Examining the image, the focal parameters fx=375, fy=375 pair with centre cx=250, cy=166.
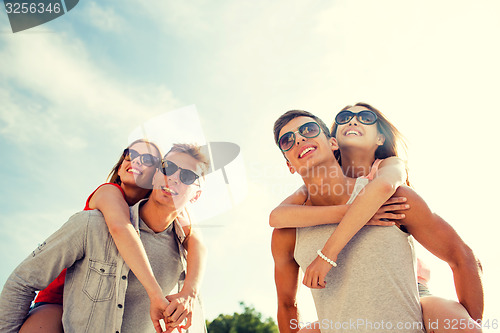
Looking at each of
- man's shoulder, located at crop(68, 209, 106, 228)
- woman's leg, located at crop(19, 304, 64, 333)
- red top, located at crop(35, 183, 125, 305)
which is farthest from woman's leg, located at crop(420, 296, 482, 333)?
red top, located at crop(35, 183, 125, 305)

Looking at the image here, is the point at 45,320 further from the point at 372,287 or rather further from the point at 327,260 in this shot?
the point at 372,287

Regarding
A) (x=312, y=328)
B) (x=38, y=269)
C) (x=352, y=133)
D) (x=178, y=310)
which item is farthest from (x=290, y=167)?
(x=38, y=269)

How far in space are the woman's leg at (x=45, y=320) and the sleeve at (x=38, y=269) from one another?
0.24 feet

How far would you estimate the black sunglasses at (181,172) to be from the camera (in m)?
4.12

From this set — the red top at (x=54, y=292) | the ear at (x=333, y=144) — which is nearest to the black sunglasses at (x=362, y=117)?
the ear at (x=333, y=144)

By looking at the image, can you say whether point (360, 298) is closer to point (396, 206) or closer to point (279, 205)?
point (396, 206)

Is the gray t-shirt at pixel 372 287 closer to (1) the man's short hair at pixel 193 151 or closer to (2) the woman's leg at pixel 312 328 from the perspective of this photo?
(2) the woman's leg at pixel 312 328

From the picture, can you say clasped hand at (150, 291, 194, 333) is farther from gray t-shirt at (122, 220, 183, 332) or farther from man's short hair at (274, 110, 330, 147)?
man's short hair at (274, 110, 330, 147)

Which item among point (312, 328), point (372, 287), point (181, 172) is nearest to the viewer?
point (372, 287)

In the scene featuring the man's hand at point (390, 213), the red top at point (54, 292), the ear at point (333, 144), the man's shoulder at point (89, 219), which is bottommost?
the red top at point (54, 292)

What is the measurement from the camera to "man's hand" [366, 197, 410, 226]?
2814 millimetres

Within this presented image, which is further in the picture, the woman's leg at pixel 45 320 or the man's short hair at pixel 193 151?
the man's short hair at pixel 193 151

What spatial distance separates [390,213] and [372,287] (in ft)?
1.87

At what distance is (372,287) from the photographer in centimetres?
262
